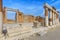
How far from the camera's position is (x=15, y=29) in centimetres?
828

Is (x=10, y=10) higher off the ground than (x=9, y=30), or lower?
higher

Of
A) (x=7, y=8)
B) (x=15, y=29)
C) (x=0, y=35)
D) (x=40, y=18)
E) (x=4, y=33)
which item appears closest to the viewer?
(x=0, y=35)

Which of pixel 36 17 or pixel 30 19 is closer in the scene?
pixel 30 19

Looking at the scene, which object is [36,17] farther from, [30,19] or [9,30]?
[9,30]

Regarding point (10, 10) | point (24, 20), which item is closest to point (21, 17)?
point (24, 20)

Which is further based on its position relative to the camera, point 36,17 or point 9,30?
point 36,17

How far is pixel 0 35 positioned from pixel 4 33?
68 cm

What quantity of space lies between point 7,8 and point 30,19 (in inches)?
475

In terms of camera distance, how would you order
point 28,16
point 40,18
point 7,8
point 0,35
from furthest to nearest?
point 40,18, point 28,16, point 7,8, point 0,35

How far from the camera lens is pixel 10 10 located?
26.1 meters

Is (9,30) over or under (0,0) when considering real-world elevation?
under

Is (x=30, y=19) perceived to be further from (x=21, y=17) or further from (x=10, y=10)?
(x=10, y=10)

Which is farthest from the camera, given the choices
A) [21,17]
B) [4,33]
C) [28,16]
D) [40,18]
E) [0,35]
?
[40,18]

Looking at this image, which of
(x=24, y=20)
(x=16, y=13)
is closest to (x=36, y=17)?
(x=24, y=20)
